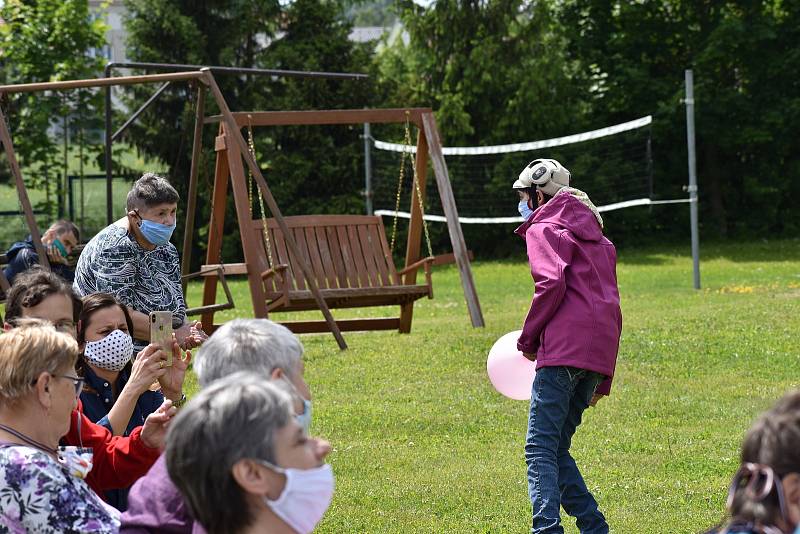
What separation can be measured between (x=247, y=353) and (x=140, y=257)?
3.26 meters

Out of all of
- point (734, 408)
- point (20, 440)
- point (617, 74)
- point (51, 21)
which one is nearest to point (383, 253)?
point (734, 408)

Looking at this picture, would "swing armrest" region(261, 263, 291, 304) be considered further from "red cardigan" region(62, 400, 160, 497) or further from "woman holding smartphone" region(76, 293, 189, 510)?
"red cardigan" region(62, 400, 160, 497)

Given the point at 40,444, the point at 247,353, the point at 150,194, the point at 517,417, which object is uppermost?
the point at 150,194

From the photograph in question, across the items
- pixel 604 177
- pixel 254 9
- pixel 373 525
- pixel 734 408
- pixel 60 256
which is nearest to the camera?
pixel 373 525

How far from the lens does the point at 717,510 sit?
5.99 m

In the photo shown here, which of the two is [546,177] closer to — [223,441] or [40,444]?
[40,444]

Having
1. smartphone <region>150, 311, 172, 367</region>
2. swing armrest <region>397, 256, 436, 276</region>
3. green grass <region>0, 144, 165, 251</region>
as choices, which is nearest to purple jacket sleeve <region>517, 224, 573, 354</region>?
smartphone <region>150, 311, 172, 367</region>

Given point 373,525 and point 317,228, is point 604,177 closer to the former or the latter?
point 317,228

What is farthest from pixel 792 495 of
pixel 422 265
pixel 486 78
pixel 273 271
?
pixel 486 78

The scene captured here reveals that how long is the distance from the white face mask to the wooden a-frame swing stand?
26.2 feet

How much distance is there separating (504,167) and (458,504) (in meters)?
17.7

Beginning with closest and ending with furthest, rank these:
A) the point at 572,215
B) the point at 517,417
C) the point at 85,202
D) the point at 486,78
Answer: the point at 572,215 < the point at 517,417 < the point at 85,202 < the point at 486,78

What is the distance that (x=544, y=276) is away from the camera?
5.17 meters

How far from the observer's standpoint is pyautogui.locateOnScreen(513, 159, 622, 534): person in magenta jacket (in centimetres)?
511
